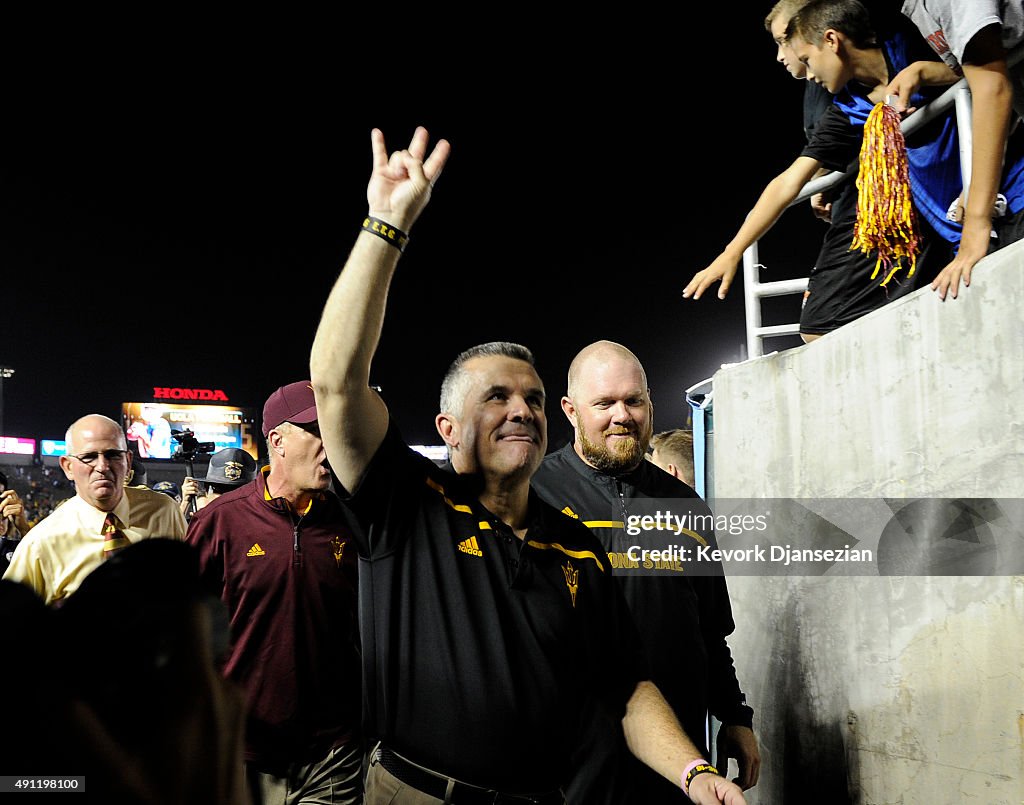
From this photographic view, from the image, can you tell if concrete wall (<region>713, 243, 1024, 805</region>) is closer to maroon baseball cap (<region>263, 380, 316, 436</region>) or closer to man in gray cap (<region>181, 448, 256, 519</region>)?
maroon baseball cap (<region>263, 380, 316, 436</region>)

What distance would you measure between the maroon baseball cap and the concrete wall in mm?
2187

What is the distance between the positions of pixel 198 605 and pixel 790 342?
37.4 metres

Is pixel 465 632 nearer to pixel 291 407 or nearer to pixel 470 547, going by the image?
pixel 470 547

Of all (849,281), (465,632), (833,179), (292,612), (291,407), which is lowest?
(292,612)

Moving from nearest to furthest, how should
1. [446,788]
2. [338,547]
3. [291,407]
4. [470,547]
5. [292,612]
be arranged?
[446,788] < [470,547] < [292,612] < [338,547] < [291,407]

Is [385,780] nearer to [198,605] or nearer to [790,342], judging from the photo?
[198,605]

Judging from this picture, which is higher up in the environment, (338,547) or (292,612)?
(338,547)

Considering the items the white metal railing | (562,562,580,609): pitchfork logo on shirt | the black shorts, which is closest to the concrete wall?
the black shorts

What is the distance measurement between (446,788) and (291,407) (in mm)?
2317

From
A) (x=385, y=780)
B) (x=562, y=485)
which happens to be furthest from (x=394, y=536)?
(x=562, y=485)

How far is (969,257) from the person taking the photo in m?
2.46

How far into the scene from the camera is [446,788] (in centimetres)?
219

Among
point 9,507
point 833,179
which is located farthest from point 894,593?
point 9,507

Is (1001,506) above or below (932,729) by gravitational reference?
above
